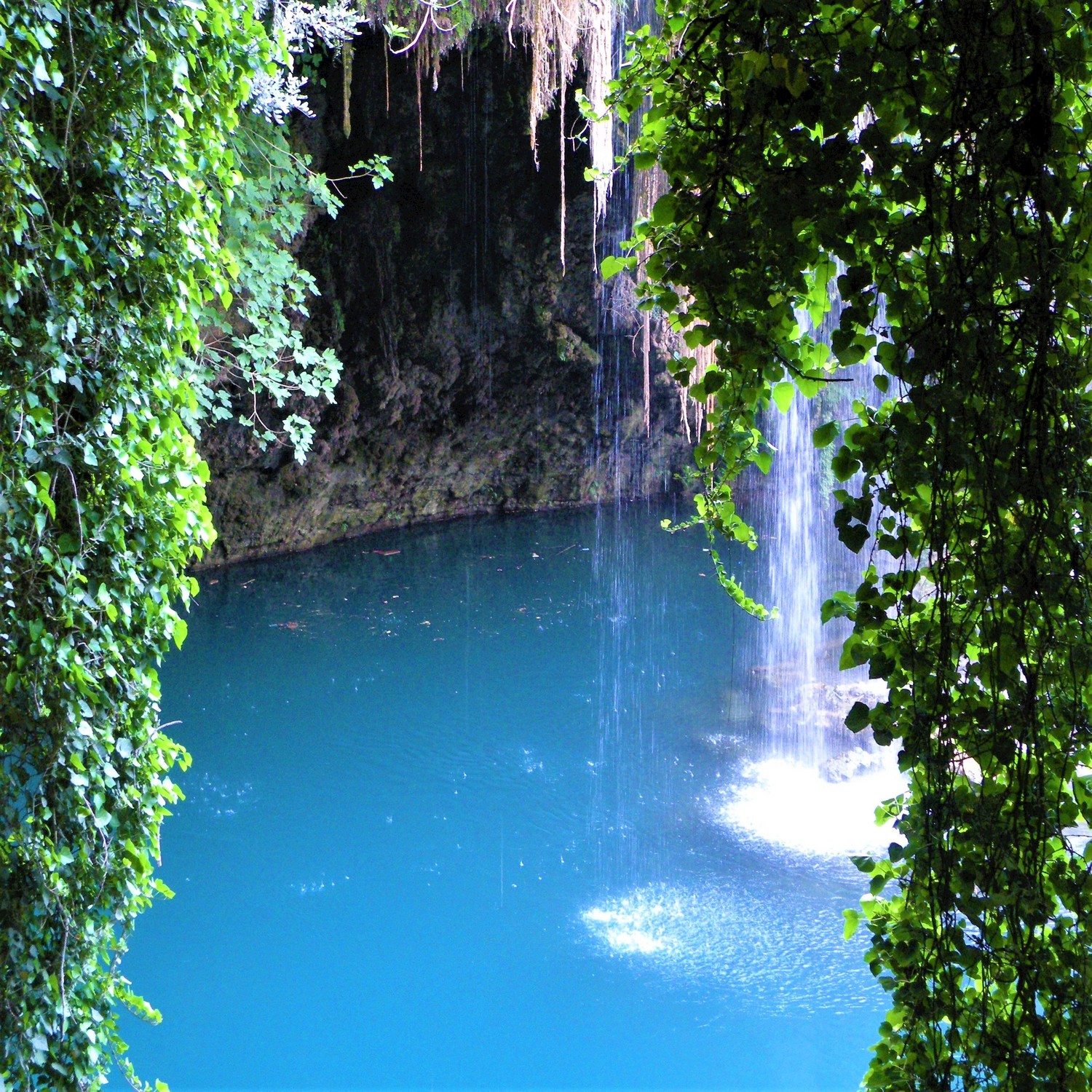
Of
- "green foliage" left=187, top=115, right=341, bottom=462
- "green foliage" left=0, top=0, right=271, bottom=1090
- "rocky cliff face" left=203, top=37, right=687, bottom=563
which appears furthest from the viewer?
"rocky cliff face" left=203, top=37, right=687, bottom=563

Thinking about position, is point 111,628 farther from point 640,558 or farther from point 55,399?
point 640,558

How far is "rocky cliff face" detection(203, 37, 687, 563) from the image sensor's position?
9.20 meters

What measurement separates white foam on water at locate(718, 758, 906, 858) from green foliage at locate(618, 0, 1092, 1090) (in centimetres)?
358

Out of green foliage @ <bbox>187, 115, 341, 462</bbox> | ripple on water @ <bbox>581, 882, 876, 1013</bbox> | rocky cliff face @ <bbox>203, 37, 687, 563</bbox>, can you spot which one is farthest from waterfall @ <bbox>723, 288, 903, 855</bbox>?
rocky cliff face @ <bbox>203, 37, 687, 563</bbox>

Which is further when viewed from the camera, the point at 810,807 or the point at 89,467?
the point at 810,807

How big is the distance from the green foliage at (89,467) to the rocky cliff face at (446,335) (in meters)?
6.84

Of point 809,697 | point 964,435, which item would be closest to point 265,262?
point 809,697

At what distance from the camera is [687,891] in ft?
14.2

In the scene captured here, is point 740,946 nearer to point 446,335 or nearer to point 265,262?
point 265,262

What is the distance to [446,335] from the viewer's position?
10.7 metres

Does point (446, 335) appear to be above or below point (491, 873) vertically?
above

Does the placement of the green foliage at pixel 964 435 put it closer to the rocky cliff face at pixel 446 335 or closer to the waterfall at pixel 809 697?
the waterfall at pixel 809 697

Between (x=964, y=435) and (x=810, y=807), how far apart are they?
171 inches

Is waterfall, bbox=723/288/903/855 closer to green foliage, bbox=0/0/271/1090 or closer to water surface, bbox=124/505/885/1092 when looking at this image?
water surface, bbox=124/505/885/1092
